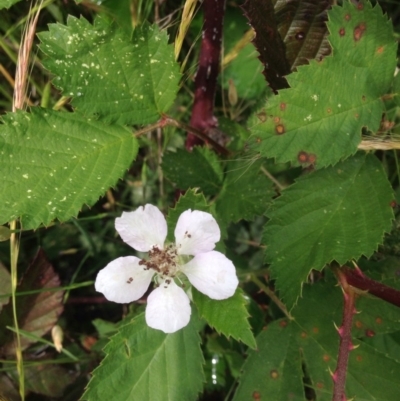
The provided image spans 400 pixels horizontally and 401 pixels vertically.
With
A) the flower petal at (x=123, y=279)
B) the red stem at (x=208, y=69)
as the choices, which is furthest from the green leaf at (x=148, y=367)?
the red stem at (x=208, y=69)

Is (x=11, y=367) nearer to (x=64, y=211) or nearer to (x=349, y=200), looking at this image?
(x=64, y=211)

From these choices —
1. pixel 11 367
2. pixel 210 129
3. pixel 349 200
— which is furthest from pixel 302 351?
pixel 11 367

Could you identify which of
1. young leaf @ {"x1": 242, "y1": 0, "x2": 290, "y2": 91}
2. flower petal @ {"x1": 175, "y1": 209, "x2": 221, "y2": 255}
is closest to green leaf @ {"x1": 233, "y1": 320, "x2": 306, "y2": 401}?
flower petal @ {"x1": 175, "y1": 209, "x2": 221, "y2": 255}

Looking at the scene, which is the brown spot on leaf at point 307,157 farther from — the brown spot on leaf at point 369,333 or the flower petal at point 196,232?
→ the brown spot on leaf at point 369,333

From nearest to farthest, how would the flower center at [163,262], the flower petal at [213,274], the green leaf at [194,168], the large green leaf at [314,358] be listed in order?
the flower petal at [213,274] → the flower center at [163,262] → the large green leaf at [314,358] → the green leaf at [194,168]

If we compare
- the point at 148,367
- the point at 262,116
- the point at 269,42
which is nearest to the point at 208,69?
the point at 269,42

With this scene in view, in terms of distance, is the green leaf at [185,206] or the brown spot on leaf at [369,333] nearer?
the green leaf at [185,206]

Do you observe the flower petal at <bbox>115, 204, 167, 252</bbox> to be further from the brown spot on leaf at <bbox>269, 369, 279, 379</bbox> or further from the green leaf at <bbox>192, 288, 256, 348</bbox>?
the brown spot on leaf at <bbox>269, 369, 279, 379</bbox>
